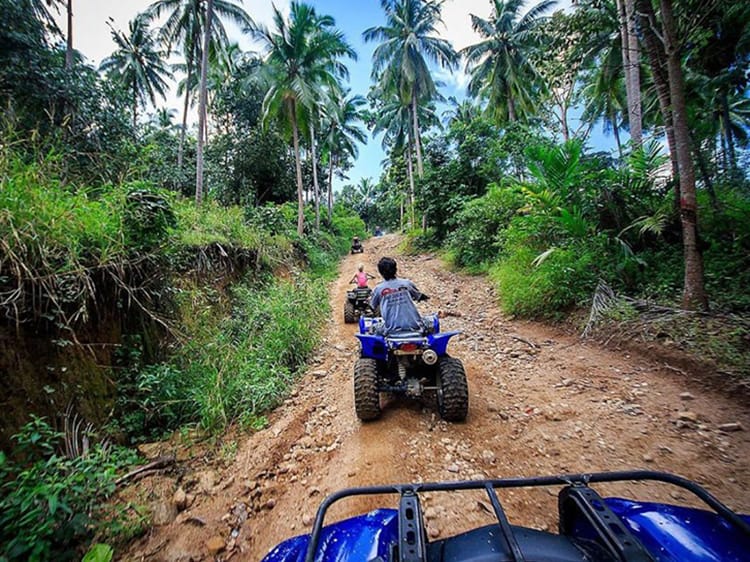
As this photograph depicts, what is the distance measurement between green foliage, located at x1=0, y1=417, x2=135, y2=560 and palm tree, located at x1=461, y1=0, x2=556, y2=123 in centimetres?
2054

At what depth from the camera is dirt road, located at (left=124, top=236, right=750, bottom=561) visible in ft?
6.70

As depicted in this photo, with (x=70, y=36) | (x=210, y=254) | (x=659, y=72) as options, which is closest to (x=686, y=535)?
(x=659, y=72)

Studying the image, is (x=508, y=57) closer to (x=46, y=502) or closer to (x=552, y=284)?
(x=552, y=284)

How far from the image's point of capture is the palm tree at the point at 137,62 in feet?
65.5

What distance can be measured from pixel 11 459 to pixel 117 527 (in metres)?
0.88

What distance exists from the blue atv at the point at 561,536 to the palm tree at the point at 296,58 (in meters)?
15.6

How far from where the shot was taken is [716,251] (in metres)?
4.26

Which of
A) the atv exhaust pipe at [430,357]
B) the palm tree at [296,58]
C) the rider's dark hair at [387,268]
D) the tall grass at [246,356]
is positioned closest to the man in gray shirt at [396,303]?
the rider's dark hair at [387,268]

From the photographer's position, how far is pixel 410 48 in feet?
59.0

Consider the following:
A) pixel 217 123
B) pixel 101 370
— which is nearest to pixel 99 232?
pixel 101 370

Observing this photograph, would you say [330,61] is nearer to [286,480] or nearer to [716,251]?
[716,251]

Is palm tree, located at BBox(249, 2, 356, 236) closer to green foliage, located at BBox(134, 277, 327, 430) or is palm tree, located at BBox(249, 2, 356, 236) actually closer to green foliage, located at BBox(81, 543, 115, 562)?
green foliage, located at BBox(134, 277, 327, 430)

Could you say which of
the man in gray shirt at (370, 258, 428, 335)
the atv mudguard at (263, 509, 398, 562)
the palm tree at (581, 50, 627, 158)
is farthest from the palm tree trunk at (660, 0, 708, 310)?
the palm tree at (581, 50, 627, 158)

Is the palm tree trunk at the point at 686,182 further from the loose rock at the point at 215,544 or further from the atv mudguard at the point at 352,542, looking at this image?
the loose rock at the point at 215,544
